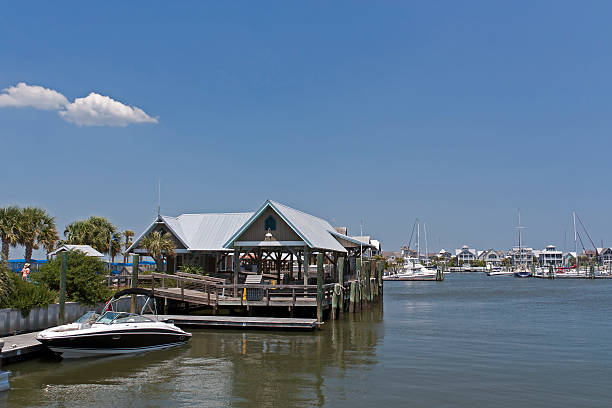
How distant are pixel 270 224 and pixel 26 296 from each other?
14.2 metres

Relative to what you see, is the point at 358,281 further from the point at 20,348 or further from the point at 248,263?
the point at 20,348

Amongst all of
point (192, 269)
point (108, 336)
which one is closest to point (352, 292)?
point (192, 269)

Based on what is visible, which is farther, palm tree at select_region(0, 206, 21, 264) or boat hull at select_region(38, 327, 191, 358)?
palm tree at select_region(0, 206, 21, 264)

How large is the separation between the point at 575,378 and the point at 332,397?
→ 8487 mm

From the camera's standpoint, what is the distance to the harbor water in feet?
48.2

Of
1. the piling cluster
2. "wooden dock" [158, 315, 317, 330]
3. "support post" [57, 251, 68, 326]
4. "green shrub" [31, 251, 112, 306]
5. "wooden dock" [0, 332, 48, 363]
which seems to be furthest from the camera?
the piling cluster

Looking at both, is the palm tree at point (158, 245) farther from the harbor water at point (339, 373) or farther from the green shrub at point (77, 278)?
the harbor water at point (339, 373)

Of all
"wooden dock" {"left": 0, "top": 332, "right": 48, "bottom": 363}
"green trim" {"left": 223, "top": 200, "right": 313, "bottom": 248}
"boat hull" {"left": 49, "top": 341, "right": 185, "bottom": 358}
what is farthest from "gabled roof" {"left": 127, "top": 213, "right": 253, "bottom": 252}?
"wooden dock" {"left": 0, "top": 332, "right": 48, "bottom": 363}

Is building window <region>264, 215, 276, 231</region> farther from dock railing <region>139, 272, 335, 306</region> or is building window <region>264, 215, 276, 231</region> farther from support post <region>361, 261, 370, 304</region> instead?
support post <region>361, 261, 370, 304</region>

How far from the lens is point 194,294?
2933 cm

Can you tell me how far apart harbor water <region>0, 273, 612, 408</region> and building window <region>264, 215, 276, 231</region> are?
7.01 meters

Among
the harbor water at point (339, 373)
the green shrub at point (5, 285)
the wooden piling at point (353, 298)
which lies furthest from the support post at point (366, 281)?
the green shrub at point (5, 285)

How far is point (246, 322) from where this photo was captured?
25.5 metres

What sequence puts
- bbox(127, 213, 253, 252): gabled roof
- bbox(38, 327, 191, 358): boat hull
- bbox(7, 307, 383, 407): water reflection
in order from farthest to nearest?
bbox(127, 213, 253, 252): gabled roof
bbox(38, 327, 191, 358): boat hull
bbox(7, 307, 383, 407): water reflection
